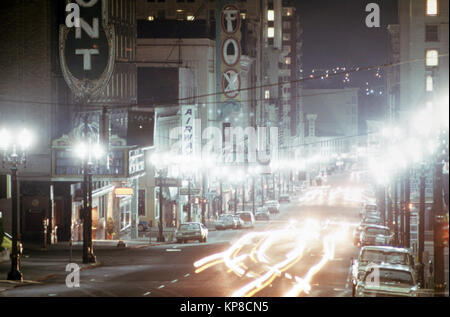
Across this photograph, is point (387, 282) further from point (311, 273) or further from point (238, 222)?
point (238, 222)

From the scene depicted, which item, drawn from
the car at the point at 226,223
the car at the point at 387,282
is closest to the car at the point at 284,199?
the car at the point at 226,223

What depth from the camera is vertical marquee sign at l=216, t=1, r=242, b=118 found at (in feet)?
315

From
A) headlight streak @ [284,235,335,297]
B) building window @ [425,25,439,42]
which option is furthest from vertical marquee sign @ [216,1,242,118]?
headlight streak @ [284,235,335,297]

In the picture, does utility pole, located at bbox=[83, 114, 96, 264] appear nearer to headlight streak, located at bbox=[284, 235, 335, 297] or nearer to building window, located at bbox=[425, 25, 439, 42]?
headlight streak, located at bbox=[284, 235, 335, 297]

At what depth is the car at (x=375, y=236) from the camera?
4741 centimetres

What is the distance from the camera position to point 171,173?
76750 millimetres

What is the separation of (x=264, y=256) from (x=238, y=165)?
A: 179 feet

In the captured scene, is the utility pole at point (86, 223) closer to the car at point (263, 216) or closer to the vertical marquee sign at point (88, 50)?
the vertical marquee sign at point (88, 50)

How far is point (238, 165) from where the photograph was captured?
10138cm

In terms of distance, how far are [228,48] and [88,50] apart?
4304cm

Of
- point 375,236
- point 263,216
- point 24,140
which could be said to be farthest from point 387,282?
point 263,216

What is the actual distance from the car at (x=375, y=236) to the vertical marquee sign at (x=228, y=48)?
48.2 metres

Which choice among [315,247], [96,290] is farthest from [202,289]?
[315,247]

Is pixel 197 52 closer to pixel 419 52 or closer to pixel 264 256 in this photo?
pixel 419 52
